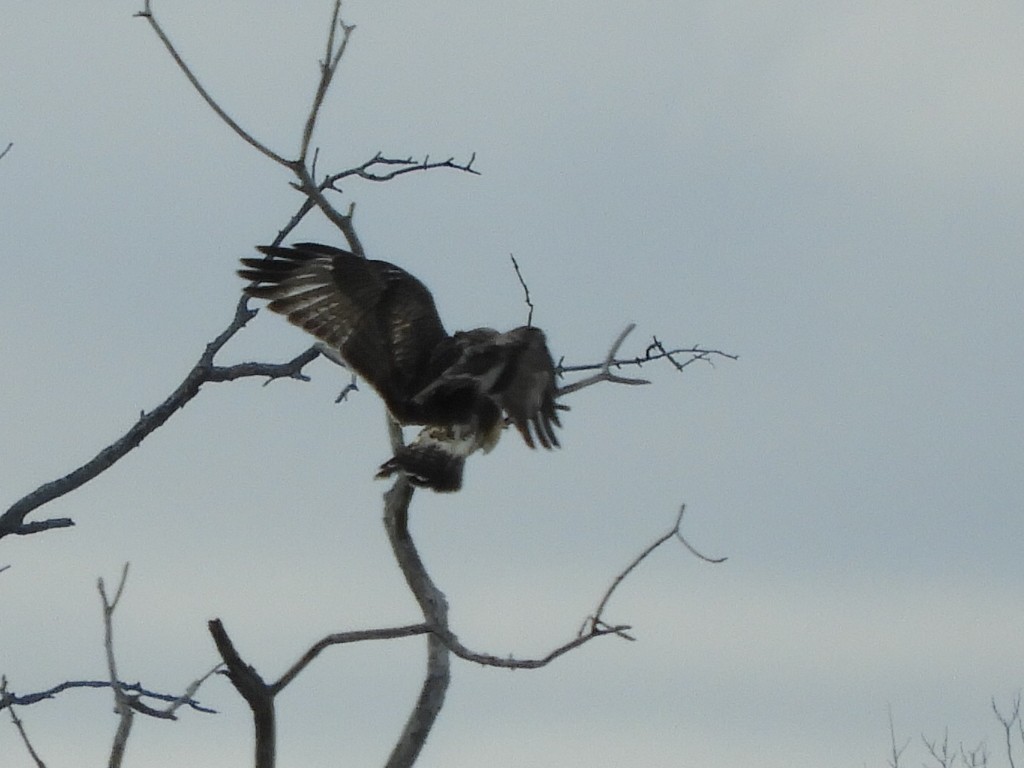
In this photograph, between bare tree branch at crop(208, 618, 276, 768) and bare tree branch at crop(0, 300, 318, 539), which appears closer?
bare tree branch at crop(208, 618, 276, 768)

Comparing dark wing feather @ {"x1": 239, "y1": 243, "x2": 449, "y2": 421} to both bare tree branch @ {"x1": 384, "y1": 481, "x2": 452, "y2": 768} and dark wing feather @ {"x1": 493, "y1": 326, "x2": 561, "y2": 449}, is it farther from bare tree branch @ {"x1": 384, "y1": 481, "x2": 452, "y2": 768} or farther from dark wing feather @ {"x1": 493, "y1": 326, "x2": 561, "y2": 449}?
bare tree branch @ {"x1": 384, "y1": 481, "x2": 452, "y2": 768}

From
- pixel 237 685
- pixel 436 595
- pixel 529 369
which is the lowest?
pixel 237 685

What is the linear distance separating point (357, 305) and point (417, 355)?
0.55m

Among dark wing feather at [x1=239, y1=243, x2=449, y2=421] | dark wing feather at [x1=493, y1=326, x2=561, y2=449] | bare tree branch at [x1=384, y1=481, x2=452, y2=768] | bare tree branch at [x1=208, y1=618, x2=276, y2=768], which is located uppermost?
dark wing feather at [x1=239, y1=243, x2=449, y2=421]

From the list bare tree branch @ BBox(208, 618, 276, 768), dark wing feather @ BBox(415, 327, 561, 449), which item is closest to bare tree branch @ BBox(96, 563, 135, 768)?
bare tree branch @ BBox(208, 618, 276, 768)

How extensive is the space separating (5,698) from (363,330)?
149 inches

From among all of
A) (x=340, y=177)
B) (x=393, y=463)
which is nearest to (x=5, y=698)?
(x=393, y=463)

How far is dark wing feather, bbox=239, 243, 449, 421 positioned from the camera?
8695 mm

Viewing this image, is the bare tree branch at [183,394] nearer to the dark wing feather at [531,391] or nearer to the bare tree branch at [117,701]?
the dark wing feather at [531,391]

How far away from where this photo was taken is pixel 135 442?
919 cm

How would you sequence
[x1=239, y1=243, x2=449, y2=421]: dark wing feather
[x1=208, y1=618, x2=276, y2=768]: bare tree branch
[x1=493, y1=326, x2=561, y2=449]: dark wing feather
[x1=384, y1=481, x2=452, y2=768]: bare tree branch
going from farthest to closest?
[x1=239, y1=243, x2=449, y2=421]: dark wing feather < [x1=493, y1=326, x2=561, y2=449]: dark wing feather < [x1=384, y1=481, x2=452, y2=768]: bare tree branch < [x1=208, y1=618, x2=276, y2=768]: bare tree branch

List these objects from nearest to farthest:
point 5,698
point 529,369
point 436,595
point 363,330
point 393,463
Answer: point 5,698
point 436,595
point 393,463
point 529,369
point 363,330

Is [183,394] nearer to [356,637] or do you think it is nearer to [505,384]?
[505,384]

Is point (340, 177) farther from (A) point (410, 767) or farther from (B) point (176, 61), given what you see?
(A) point (410, 767)
